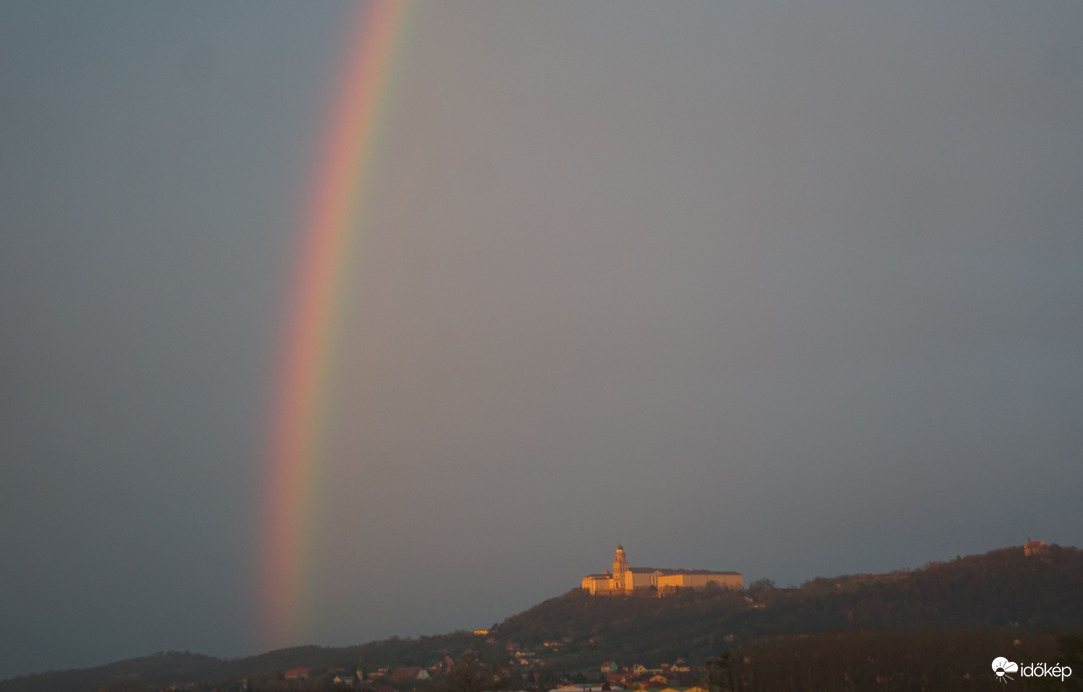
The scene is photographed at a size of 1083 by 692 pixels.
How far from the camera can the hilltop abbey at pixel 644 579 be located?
544ft

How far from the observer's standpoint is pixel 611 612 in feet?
473

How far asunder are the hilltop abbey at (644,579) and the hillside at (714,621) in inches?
605

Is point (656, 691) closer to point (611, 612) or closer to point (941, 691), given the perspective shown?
point (941, 691)

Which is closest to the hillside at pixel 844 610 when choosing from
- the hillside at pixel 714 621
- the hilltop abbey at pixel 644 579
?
the hillside at pixel 714 621

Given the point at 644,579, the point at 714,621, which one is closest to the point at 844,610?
the point at 714,621

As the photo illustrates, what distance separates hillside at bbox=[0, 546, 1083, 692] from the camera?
317 feet

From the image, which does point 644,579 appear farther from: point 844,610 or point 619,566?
point 844,610

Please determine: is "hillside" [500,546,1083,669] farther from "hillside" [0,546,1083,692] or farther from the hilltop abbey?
the hilltop abbey

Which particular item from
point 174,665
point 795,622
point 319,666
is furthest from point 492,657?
point 174,665

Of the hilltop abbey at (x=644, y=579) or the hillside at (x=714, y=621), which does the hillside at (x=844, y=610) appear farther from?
the hilltop abbey at (x=644, y=579)

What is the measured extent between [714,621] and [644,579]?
50117 millimetres

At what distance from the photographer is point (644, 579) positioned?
168750 mm

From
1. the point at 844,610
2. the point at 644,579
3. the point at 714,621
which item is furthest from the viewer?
the point at 644,579

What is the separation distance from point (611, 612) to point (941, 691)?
106 metres
